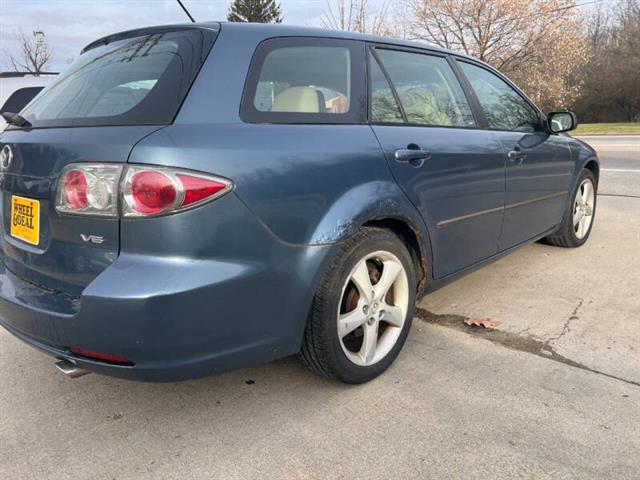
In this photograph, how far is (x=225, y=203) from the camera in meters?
1.93

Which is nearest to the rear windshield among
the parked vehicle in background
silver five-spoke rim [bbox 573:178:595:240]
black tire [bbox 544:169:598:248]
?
black tire [bbox 544:169:598:248]

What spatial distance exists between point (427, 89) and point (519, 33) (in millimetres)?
28663

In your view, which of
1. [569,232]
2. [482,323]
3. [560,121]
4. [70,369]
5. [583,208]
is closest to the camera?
[70,369]

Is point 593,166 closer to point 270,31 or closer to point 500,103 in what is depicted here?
point 500,103

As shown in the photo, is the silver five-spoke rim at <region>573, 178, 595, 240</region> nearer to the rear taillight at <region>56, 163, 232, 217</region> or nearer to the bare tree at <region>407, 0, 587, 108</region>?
the rear taillight at <region>56, 163, 232, 217</region>

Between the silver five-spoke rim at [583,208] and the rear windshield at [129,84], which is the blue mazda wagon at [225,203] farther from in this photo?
the silver five-spoke rim at [583,208]

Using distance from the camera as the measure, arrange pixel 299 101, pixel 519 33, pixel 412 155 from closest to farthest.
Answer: pixel 299 101
pixel 412 155
pixel 519 33

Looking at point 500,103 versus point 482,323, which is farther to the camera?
point 500,103

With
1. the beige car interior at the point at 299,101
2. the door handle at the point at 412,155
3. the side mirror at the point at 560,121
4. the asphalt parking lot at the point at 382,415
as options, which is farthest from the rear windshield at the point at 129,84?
the side mirror at the point at 560,121

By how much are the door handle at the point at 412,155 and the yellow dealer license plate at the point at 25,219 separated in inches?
63.1

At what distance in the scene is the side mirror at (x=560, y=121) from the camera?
4164 mm

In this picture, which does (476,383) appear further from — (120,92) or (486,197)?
(120,92)

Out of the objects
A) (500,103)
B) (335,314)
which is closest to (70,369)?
(335,314)

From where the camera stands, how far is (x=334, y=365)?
95.3 inches
